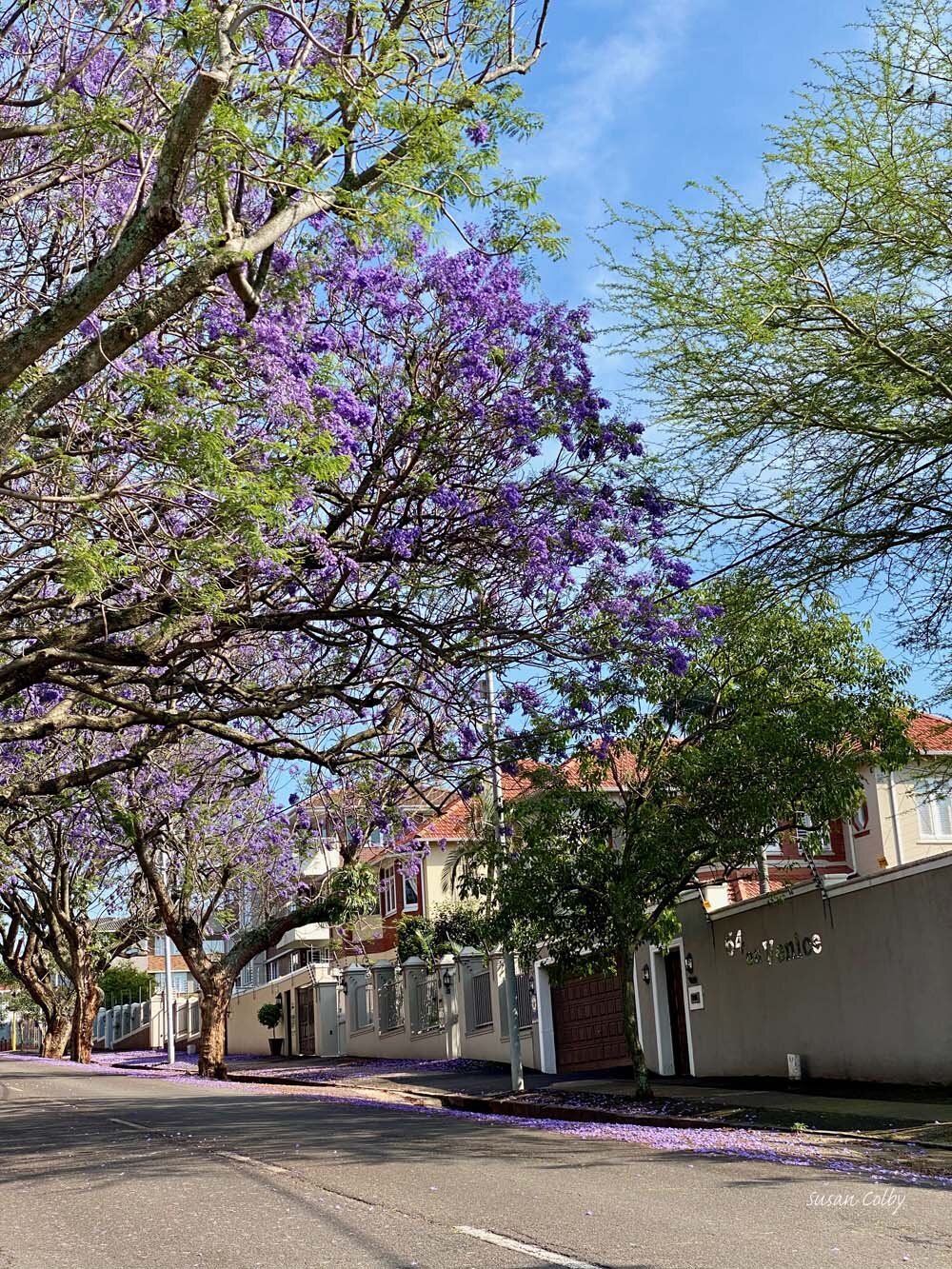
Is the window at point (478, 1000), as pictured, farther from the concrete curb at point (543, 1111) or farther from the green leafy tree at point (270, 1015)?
the green leafy tree at point (270, 1015)

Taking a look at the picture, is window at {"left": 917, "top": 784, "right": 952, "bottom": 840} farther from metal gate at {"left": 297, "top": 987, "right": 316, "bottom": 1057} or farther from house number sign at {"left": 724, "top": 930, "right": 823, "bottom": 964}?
metal gate at {"left": 297, "top": 987, "right": 316, "bottom": 1057}

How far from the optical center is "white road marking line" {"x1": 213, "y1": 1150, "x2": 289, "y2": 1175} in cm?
951

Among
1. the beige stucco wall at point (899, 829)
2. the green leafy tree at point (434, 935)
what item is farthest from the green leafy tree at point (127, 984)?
the beige stucco wall at point (899, 829)

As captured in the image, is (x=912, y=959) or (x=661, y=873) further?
(x=661, y=873)

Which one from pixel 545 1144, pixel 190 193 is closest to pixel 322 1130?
pixel 545 1144

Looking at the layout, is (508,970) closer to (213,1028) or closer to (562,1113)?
(562,1113)

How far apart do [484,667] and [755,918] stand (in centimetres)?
745

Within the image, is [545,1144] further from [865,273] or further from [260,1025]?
[260,1025]

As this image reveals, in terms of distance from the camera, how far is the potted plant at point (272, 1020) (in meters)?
41.3

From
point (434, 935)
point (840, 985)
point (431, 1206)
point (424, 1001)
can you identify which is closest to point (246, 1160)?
point (431, 1206)

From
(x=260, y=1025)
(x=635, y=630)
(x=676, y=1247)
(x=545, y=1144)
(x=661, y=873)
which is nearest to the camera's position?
(x=676, y=1247)

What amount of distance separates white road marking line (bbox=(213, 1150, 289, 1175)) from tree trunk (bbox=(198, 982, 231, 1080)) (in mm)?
16424

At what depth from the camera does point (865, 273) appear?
30.9ft

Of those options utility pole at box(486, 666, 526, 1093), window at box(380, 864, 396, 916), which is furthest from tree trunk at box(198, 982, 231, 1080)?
window at box(380, 864, 396, 916)
